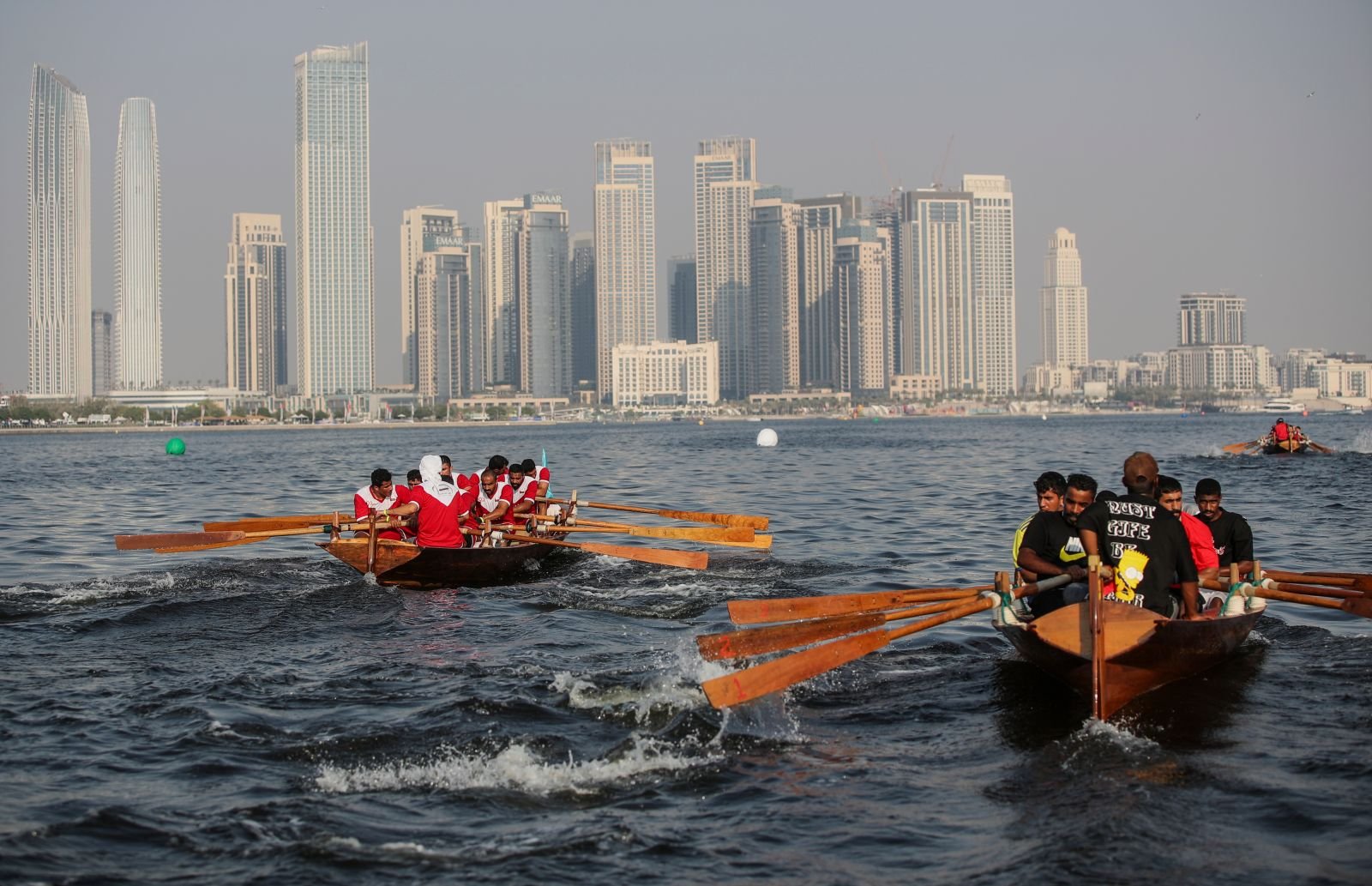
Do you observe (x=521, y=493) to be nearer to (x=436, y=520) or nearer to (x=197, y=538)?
(x=436, y=520)

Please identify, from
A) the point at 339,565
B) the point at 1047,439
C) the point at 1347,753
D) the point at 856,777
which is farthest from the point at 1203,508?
the point at 1047,439

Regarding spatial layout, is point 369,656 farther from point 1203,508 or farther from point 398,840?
point 1203,508

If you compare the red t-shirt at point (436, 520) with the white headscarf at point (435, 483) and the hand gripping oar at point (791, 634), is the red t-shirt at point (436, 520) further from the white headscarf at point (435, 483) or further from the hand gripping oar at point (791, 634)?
the hand gripping oar at point (791, 634)

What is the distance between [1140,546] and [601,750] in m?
4.52

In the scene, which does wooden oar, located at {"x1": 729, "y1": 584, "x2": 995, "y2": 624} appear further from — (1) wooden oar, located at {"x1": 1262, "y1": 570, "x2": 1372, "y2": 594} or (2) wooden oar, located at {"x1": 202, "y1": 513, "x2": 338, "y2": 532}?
(2) wooden oar, located at {"x1": 202, "y1": 513, "x2": 338, "y2": 532}

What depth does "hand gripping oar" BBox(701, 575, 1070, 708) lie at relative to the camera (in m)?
9.98

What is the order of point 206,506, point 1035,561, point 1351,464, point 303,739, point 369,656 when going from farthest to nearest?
1. point 1351,464
2. point 206,506
3. point 369,656
4. point 1035,561
5. point 303,739

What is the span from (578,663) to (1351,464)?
137 ft

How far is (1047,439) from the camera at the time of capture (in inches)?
3723

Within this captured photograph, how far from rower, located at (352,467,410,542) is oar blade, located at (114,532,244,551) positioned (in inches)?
77.5

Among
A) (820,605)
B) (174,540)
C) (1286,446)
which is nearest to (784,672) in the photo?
(820,605)

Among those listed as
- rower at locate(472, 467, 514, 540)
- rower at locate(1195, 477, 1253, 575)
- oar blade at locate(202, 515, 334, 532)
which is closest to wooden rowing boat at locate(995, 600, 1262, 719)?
rower at locate(1195, 477, 1253, 575)

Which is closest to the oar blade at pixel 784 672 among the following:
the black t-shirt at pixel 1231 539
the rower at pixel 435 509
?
the black t-shirt at pixel 1231 539

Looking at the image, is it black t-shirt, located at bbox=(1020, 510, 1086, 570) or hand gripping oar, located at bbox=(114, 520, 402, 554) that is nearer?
black t-shirt, located at bbox=(1020, 510, 1086, 570)
